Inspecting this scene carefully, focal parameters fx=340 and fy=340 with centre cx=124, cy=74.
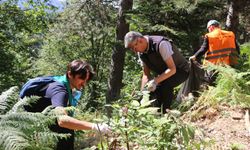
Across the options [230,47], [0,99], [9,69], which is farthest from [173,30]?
[0,99]

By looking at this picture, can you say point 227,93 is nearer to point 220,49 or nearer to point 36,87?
point 220,49

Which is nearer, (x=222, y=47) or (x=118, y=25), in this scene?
(x=222, y=47)

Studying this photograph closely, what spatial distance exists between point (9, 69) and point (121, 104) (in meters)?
10.6

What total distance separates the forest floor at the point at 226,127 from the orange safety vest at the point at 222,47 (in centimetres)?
157

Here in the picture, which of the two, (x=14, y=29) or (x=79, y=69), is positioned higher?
(x=14, y=29)

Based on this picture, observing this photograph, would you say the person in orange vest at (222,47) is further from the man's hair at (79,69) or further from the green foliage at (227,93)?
the man's hair at (79,69)

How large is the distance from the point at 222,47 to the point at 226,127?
7.98ft

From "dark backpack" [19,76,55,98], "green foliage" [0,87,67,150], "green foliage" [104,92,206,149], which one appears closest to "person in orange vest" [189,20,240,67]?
"dark backpack" [19,76,55,98]

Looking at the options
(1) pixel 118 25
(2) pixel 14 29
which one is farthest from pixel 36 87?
(2) pixel 14 29

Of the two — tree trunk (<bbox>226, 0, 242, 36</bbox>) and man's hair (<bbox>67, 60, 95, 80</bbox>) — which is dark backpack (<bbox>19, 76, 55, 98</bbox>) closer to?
man's hair (<bbox>67, 60, 95, 80</bbox>)

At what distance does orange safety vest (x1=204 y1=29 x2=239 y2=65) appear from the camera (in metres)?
6.30

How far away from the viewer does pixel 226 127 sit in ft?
13.9

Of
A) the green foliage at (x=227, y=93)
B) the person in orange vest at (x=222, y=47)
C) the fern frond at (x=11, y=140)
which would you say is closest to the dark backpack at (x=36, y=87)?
the fern frond at (x=11, y=140)

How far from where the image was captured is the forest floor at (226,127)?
3.60m
